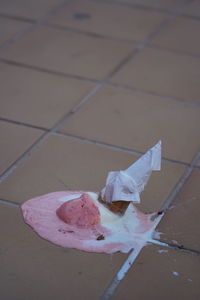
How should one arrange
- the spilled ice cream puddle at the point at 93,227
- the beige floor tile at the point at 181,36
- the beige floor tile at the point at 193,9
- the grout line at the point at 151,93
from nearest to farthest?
the spilled ice cream puddle at the point at 93,227
the grout line at the point at 151,93
the beige floor tile at the point at 181,36
the beige floor tile at the point at 193,9

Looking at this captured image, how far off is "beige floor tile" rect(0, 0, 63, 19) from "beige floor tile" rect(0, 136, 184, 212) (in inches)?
66.2

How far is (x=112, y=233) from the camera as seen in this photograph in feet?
7.18

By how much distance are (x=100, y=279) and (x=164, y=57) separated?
6.64 ft

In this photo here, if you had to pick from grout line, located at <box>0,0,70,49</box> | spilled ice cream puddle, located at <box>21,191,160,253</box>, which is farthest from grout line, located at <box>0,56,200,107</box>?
spilled ice cream puddle, located at <box>21,191,160,253</box>

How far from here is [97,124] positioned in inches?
116

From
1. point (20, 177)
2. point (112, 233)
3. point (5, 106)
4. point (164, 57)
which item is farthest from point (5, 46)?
point (112, 233)

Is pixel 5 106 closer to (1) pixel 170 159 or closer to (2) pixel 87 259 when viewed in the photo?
(1) pixel 170 159

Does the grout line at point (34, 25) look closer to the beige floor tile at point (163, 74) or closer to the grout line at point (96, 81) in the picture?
the grout line at point (96, 81)

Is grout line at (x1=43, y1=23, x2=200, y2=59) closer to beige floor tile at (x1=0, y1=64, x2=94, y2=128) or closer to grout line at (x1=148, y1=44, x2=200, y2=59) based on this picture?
grout line at (x1=148, y1=44, x2=200, y2=59)

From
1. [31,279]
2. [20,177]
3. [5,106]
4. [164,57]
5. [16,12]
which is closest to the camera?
[31,279]

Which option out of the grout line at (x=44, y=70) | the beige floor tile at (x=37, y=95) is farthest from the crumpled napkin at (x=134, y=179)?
the grout line at (x=44, y=70)

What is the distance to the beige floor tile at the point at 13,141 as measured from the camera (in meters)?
2.63

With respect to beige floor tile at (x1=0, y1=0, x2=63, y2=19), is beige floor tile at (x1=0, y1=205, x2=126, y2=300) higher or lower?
lower

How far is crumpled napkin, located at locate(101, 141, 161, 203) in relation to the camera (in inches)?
86.3
